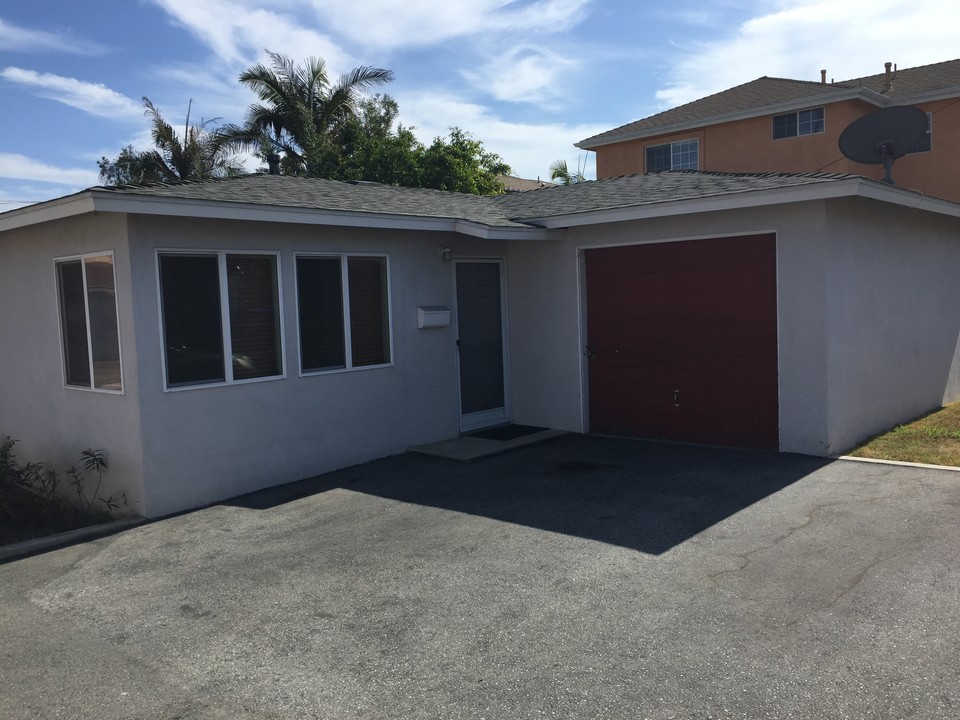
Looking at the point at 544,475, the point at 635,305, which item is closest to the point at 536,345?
the point at 635,305

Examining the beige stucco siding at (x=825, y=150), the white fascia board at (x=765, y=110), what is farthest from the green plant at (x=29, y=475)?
the white fascia board at (x=765, y=110)

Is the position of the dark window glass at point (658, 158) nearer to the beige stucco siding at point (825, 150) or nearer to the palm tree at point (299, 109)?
the beige stucco siding at point (825, 150)

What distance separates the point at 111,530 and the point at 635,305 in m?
6.36

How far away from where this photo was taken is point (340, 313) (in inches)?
362

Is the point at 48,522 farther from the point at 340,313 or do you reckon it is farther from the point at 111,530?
the point at 340,313

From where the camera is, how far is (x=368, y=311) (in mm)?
9523

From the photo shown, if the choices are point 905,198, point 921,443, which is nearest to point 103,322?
point 905,198

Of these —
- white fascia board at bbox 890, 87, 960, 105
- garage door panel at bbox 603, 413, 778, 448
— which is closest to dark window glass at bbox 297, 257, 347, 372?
garage door panel at bbox 603, 413, 778, 448

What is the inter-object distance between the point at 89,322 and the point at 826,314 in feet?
24.8

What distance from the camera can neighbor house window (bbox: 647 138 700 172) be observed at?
21.1 m

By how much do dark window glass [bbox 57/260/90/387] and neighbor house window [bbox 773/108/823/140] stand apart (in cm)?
1664

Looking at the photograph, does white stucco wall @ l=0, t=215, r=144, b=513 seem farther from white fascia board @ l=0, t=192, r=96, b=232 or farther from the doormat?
the doormat

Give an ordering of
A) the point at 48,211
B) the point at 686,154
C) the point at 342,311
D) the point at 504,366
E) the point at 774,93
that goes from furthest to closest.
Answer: the point at 686,154, the point at 774,93, the point at 504,366, the point at 342,311, the point at 48,211

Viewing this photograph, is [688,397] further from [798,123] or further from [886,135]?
[798,123]
